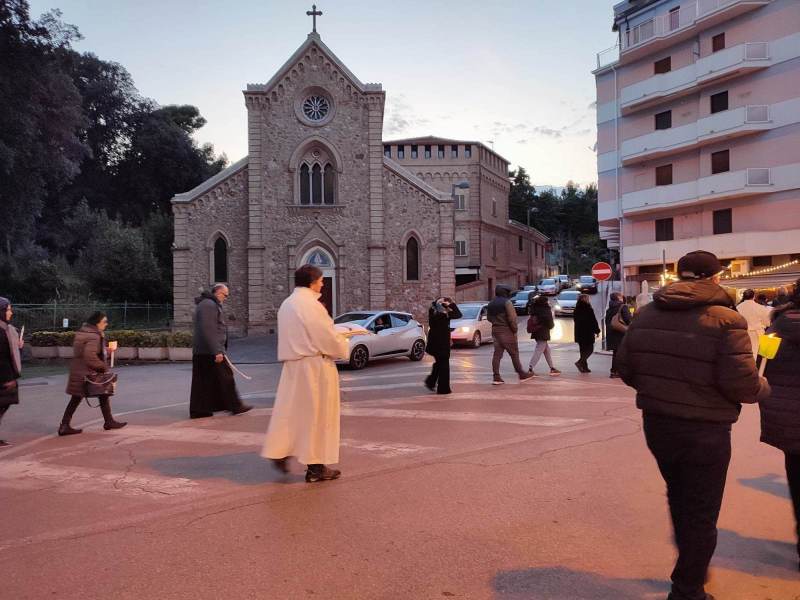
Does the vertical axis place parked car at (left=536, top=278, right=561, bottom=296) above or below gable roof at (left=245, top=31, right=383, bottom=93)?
below

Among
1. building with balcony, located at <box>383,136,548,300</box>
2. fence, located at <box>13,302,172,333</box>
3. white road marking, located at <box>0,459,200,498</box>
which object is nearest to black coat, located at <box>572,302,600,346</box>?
white road marking, located at <box>0,459,200,498</box>

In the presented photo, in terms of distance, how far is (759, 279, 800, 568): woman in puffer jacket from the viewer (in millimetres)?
4254

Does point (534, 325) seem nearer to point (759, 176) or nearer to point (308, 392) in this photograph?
point (308, 392)

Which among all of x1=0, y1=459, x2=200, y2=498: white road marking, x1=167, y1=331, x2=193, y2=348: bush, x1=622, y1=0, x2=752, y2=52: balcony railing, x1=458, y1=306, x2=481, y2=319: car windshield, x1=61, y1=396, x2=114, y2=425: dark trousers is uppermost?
x1=622, y1=0, x2=752, y2=52: balcony railing

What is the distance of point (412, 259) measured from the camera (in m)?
36.2

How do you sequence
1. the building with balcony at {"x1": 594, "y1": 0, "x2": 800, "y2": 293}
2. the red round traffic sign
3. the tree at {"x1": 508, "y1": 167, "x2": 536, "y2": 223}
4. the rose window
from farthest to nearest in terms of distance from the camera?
1. the tree at {"x1": 508, "y1": 167, "x2": 536, "y2": 223}
2. the rose window
3. the building with balcony at {"x1": 594, "y1": 0, "x2": 800, "y2": 293}
4. the red round traffic sign

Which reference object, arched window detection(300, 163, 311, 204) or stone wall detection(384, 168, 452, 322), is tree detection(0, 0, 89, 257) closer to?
arched window detection(300, 163, 311, 204)

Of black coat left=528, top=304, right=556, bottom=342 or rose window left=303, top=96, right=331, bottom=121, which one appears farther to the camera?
rose window left=303, top=96, right=331, bottom=121

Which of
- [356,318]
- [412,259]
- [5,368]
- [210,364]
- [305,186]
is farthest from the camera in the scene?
[412,259]

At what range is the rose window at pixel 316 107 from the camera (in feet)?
116

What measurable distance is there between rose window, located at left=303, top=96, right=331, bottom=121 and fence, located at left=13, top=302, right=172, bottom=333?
1347 centimetres

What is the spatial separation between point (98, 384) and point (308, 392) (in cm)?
439

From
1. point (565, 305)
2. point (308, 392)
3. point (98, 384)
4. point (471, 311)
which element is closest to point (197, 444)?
point (98, 384)

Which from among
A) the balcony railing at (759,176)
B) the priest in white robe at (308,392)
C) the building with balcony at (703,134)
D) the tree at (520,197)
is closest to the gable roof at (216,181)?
the building with balcony at (703,134)
